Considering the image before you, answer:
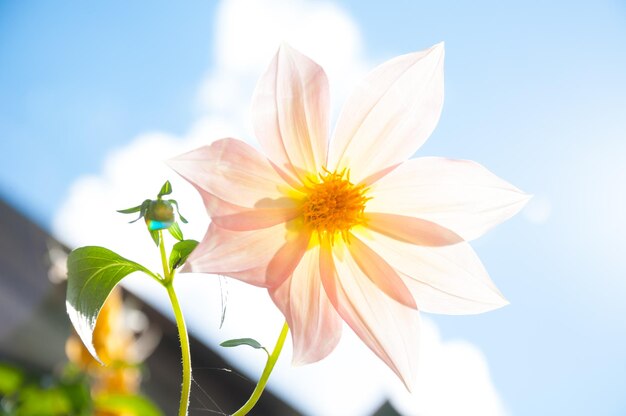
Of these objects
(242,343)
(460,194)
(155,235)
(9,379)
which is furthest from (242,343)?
(9,379)

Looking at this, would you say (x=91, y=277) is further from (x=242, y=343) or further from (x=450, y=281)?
(x=450, y=281)

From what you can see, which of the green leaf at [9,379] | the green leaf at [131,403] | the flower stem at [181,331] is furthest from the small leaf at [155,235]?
the green leaf at [9,379]

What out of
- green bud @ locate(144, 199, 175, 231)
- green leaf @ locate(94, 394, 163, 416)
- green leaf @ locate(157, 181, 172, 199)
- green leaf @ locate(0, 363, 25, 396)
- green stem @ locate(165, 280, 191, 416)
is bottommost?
green leaf @ locate(0, 363, 25, 396)

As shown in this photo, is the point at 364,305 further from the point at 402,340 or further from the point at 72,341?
the point at 72,341

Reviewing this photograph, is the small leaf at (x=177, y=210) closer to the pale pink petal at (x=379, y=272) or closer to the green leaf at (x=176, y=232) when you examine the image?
the green leaf at (x=176, y=232)

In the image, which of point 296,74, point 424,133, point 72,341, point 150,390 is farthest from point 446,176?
point 150,390

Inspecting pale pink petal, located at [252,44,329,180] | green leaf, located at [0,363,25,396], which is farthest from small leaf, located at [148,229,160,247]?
green leaf, located at [0,363,25,396]

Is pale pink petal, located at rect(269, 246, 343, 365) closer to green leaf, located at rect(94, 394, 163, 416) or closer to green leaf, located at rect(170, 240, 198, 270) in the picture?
green leaf, located at rect(170, 240, 198, 270)
